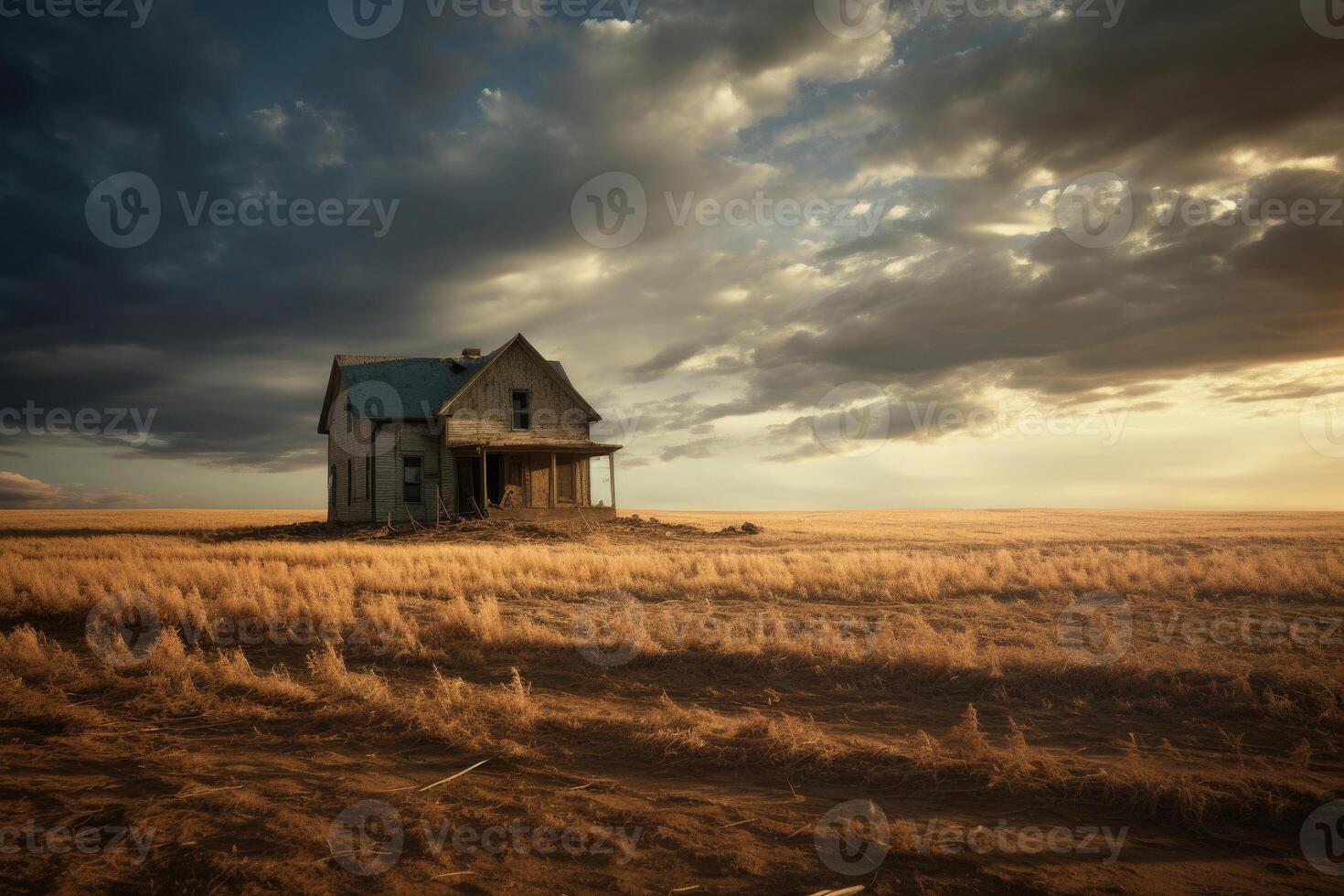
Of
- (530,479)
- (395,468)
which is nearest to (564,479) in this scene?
(530,479)

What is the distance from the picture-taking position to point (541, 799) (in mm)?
4770

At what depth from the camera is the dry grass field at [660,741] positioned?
3.99 metres

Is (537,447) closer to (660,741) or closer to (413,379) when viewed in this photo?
(413,379)

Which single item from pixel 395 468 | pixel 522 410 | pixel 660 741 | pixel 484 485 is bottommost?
pixel 660 741

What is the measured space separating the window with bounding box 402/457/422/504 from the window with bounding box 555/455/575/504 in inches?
228

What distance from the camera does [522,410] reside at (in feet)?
103

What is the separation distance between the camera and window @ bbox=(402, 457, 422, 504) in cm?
3022

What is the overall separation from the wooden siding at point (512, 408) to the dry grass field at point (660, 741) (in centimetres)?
1744

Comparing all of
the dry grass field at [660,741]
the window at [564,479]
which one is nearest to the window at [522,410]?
the window at [564,479]

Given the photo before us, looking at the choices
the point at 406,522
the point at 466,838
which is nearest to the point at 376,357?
the point at 406,522

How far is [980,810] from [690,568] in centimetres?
1186

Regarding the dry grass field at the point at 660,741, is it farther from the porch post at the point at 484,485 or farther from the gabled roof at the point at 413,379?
the gabled roof at the point at 413,379

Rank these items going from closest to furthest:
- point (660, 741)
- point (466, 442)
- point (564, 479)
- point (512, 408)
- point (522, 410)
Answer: point (660, 741) < point (466, 442) < point (512, 408) < point (522, 410) < point (564, 479)

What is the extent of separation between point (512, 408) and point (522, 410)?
0.46 meters
